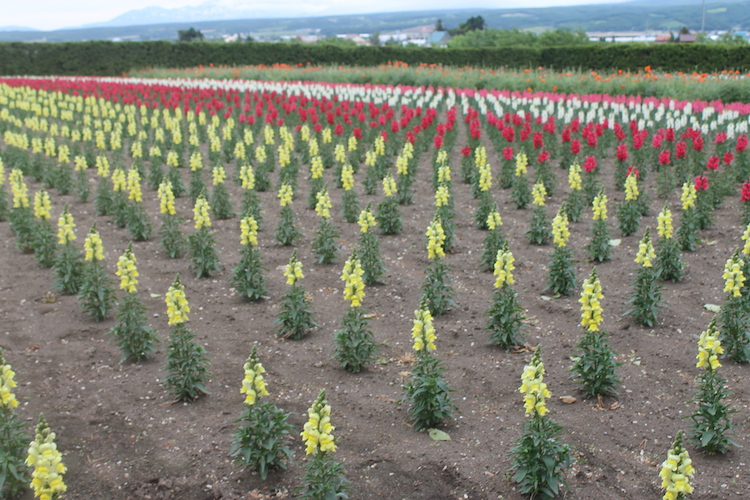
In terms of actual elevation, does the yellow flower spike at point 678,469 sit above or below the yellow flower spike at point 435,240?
below

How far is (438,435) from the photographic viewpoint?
472 centimetres

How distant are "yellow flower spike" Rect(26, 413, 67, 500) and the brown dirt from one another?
641 millimetres

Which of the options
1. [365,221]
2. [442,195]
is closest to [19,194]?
[365,221]

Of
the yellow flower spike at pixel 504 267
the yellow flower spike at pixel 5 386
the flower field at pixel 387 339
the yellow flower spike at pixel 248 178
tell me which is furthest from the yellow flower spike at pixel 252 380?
the yellow flower spike at pixel 248 178

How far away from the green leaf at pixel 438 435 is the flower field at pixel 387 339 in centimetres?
2

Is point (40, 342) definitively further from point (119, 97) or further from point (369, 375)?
point (119, 97)

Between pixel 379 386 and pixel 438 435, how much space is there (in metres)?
0.85

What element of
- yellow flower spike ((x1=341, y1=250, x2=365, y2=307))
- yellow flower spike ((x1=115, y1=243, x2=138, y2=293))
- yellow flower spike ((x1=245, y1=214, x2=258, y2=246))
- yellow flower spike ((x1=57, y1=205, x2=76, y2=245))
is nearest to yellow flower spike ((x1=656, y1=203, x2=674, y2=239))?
yellow flower spike ((x1=341, y1=250, x2=365, y2=307))

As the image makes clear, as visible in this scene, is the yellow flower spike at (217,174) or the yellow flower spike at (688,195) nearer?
the yellow flower spike at (688,195)

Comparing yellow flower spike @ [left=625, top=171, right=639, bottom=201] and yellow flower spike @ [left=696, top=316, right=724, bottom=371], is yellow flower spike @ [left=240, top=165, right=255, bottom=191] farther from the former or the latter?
yellow flower spike @ [left=696, top=316, right=724, bottom=371]

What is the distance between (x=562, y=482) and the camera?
409 cm

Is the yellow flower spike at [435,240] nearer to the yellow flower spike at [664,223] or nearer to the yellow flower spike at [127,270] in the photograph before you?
the yellow flower spike at [664,223]

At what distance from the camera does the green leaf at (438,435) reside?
15.4ft

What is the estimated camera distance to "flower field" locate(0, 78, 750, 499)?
4266 mm
